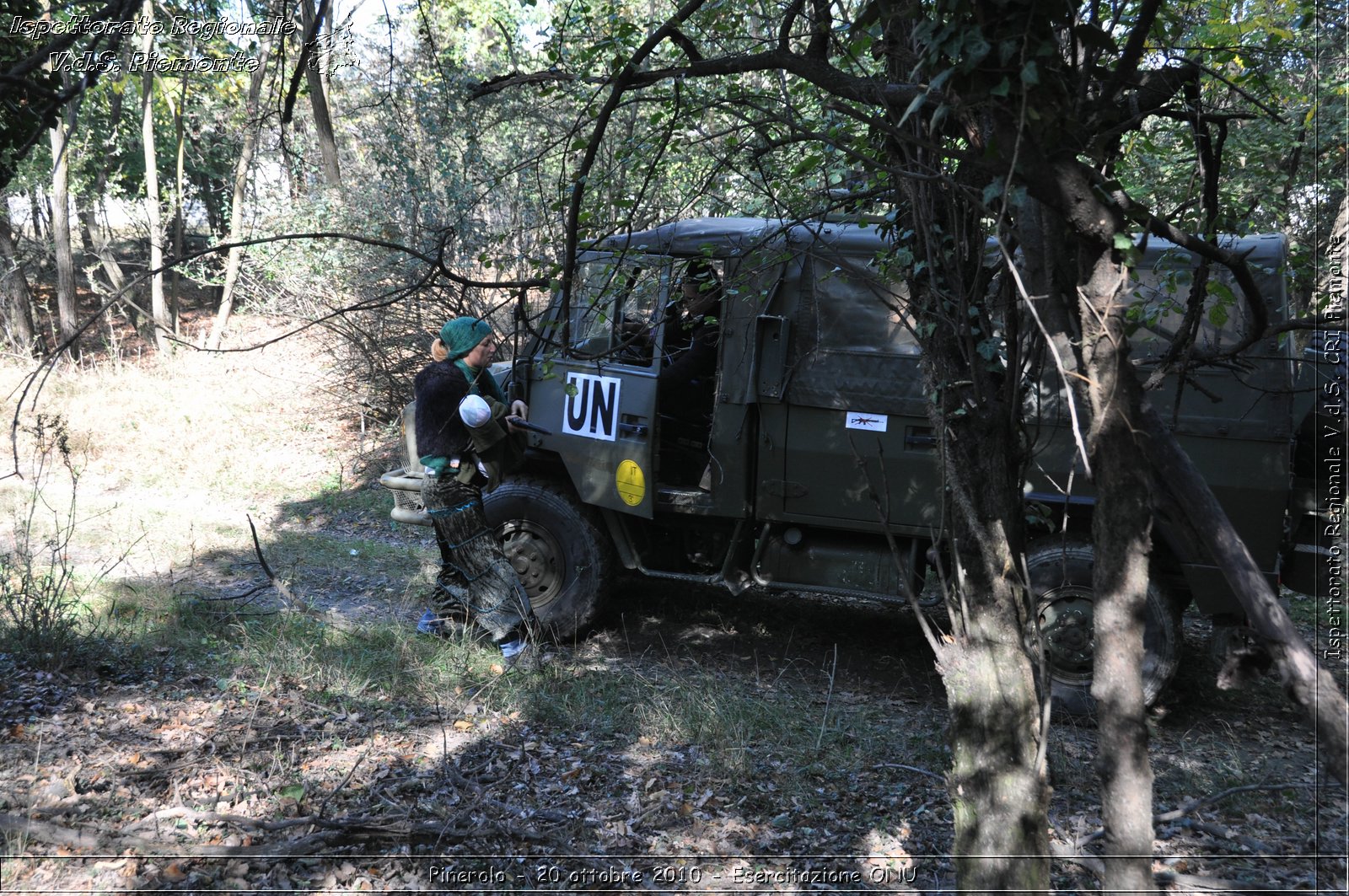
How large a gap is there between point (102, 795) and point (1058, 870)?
3.58 m

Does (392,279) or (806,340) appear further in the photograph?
(392,279)

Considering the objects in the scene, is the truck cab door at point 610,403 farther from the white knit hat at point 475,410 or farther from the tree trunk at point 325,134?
the tree trunk at point 325,134

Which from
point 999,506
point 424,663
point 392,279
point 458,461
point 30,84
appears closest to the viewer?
point 30,84

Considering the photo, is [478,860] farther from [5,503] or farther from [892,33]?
[5,503]

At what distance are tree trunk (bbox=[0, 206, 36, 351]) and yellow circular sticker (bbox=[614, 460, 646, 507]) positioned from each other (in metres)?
13.1

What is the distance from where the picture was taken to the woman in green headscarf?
5574mm

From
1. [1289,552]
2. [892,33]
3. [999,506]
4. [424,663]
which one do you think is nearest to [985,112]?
[892,33]

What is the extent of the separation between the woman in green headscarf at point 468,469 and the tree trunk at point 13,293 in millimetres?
12315

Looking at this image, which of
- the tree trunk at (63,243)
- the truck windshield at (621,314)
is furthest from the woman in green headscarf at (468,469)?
the tree trunk at (63,243)

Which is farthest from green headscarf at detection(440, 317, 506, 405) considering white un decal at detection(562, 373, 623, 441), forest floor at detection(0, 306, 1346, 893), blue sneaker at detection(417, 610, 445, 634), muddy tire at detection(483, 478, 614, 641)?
forest floor at detection(0, 306, 1346, 893)

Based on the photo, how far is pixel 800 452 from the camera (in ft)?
17.6

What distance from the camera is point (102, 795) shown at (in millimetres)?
3561

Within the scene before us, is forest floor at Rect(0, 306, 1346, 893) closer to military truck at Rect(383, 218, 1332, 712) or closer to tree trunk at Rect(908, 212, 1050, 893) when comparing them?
tree trunk at Rect(908, 212, 1050, 893)

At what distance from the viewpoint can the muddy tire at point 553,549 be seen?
5.91 meters
